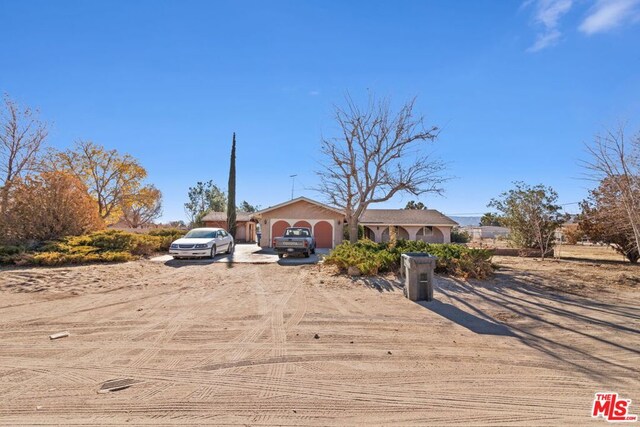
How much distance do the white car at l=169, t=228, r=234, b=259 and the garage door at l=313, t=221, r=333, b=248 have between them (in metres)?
8.79

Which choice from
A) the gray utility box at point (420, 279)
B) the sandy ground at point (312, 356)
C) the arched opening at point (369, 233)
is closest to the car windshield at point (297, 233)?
the sandy ground at point (312, 356)

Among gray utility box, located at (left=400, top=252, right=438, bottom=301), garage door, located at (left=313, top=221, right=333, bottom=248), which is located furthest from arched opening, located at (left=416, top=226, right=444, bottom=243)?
gray utility box, located at (left=400, top=252, right=438, bottom=301)

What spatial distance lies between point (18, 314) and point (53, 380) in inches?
154

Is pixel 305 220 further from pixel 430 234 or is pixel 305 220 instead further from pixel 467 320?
pixel 467 320

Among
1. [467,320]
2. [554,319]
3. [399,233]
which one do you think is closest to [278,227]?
[399,233]

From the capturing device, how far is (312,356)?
4.45m

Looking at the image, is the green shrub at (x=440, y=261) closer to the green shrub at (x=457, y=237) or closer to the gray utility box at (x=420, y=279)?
the gray utility box at (x=420, y=279)

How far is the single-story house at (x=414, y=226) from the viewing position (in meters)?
31.7

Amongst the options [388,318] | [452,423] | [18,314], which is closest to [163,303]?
[18,314]

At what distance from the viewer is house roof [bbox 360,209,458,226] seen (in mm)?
31723

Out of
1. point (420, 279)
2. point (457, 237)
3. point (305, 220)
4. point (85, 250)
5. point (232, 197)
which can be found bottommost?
point (420, 279)

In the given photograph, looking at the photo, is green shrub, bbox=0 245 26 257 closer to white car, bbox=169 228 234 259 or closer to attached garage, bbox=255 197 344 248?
white car, bbox=169 228 234 259

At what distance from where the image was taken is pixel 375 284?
31.9 ft

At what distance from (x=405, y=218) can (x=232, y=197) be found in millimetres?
16841
